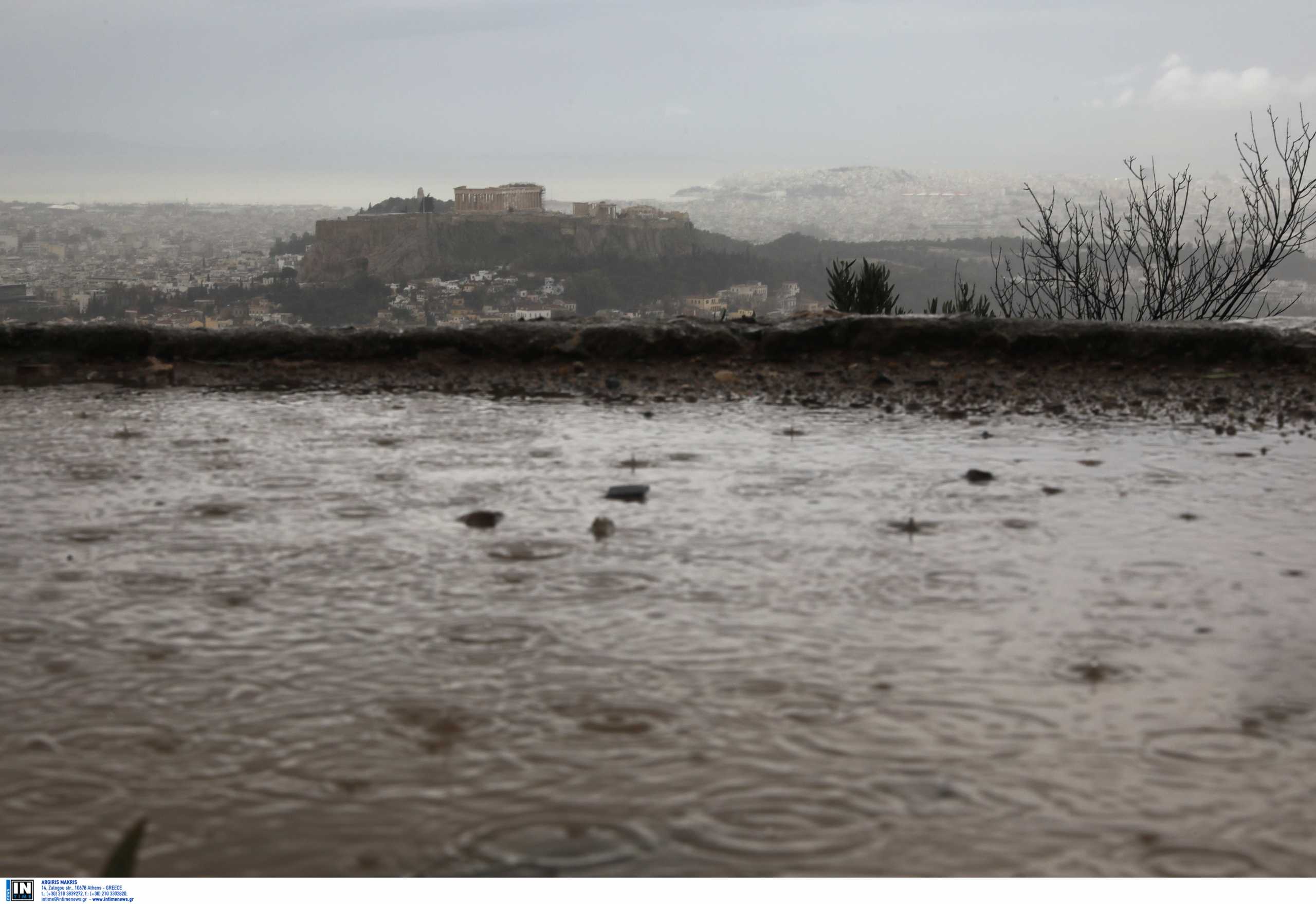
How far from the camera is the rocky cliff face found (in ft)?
182

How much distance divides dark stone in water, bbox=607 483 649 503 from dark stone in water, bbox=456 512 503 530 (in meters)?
0.31

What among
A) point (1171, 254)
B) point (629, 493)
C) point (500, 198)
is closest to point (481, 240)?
point (500, 198)

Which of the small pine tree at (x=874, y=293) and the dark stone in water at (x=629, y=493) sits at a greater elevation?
the small pine tree at (x=874, y=293)

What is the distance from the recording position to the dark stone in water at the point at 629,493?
2.86 meters

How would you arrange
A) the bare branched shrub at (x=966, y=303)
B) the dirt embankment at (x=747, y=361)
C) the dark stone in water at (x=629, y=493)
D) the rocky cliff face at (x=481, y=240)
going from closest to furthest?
the dark stone in water at (x=629, y=493) < the dirt embankment at (x=747, y=361) < the bare branched shrub at (x=966, y=303) < the rocky cliff face at (x=481, y=240)

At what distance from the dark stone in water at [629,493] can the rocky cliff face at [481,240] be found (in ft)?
163

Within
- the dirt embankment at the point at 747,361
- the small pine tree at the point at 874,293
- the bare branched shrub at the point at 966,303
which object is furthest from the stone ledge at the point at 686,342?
the small pine tree at the point at 874,293

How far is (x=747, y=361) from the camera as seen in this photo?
541cm

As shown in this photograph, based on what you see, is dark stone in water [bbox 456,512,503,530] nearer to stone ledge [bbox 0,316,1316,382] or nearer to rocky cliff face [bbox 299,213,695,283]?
stone ledge [bbox 0,316,1316,382]

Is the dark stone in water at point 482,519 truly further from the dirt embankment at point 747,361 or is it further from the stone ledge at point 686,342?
the stone ledge at point 686,342

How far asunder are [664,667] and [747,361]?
3760mm

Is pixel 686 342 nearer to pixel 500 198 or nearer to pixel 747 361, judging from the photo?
pixel 747 361

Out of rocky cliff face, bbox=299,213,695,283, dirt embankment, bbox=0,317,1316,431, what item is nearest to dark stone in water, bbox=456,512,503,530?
dirt embankment, bbox=0,317,1316,431
